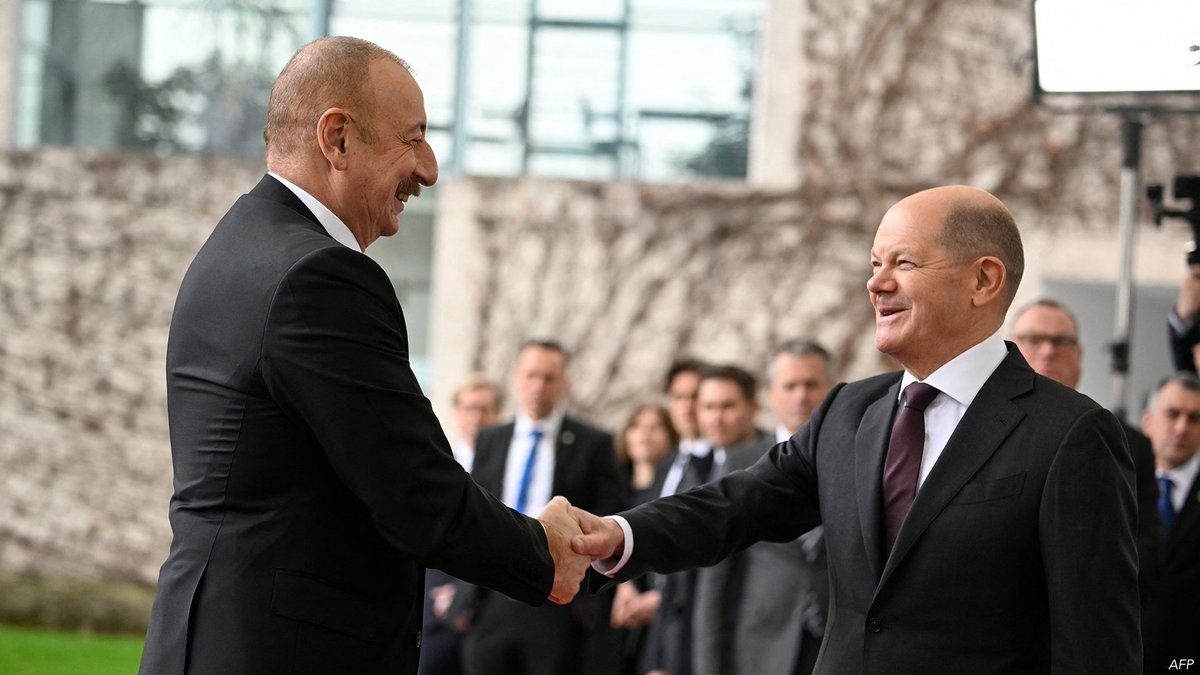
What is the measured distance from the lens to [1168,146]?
28.0 ft

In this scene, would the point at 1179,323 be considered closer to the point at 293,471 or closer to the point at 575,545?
the point at 575,545

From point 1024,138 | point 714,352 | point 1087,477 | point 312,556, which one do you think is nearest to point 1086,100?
point 1024,138

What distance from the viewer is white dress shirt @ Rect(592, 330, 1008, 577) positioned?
97.0 inches

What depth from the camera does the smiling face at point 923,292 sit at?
248cm

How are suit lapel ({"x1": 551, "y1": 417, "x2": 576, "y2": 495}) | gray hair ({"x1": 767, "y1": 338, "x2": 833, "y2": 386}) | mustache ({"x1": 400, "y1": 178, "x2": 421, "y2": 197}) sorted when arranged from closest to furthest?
1. mustache ({"x1": 400, "y1": 178, "x2": 421, "y2": 197})
2. gray hair ({"x1": 767, "y1": 338, "x2": 833, "y2": 386})
3. suit lapel ({"x1": 551, "y1": 417, "x2": 576, "y2": 495})

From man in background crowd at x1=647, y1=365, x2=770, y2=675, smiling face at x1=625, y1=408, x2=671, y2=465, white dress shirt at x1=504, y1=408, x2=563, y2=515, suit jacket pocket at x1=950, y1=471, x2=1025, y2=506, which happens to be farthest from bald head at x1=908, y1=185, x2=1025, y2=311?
smiling face at x1=625, y1=408, x2=671, y2=465

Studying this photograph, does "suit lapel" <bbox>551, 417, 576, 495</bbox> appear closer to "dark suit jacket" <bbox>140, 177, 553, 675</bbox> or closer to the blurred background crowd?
the blurred background crowd

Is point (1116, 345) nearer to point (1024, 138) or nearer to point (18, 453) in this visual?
point (1024, 138)

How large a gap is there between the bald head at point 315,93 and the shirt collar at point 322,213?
0.15 feet

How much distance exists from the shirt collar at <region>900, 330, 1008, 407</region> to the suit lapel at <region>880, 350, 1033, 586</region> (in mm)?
39

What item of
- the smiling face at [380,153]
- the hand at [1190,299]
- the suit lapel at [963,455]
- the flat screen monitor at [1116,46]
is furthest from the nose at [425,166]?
the hand at [1190,299]

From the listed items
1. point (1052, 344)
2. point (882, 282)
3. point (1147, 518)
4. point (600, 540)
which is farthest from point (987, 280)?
point (1052, 344)

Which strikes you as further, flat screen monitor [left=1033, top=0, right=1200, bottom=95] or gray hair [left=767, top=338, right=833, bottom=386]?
gray hair [left=767, top=338, right=833, bottom=386]

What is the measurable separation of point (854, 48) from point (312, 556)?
715cm
